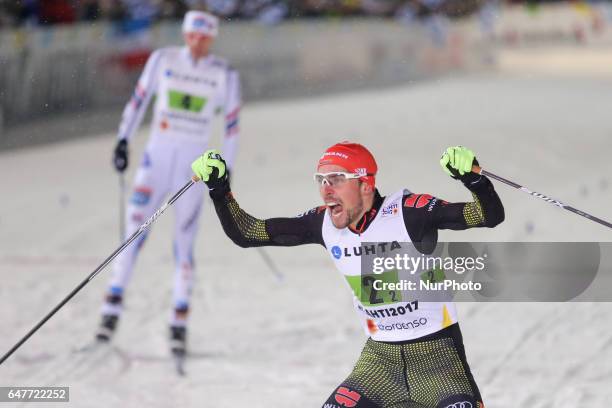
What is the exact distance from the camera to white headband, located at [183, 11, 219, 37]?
7434 mm

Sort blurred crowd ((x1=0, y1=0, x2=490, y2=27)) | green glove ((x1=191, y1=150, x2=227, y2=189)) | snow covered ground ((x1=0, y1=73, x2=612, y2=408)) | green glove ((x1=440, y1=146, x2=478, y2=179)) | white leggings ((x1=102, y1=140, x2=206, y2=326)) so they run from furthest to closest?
1. blurred crowd ((x1=0, y1=0, x2=490, y2=27))
2. white leggings ((x1=102, y1=140, x2=206, y2=326))
3. snow covered ground ((x1=0, y1=73, x2=612, y2=408))
4. green glove ((x1=191, y1=150, x2=227, y2=189))
5. green glove ((x1=440, y1=146, x2=478, y2=179))

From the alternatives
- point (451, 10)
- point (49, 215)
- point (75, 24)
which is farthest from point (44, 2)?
point (451, 10)

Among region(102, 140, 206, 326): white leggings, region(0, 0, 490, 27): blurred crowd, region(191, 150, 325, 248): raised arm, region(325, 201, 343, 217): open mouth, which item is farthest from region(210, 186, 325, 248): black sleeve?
region(0, 0, 490, 27): blurred crowd

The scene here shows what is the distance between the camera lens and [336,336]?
25.6 ft

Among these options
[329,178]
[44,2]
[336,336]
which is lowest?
[336,336]

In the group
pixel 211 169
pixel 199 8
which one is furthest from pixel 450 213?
pixel 199 8

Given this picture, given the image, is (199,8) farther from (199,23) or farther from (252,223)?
(252,223)

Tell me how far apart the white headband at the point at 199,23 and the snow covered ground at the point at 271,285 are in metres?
2.16

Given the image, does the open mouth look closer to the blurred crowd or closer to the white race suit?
the white race suit

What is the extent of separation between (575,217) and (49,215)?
18.0ft

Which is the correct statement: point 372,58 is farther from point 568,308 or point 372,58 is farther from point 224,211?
point 224,211

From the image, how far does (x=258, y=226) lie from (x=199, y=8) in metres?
14.8

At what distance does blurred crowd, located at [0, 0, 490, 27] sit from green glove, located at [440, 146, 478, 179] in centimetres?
1195

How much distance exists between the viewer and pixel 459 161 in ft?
14.8
